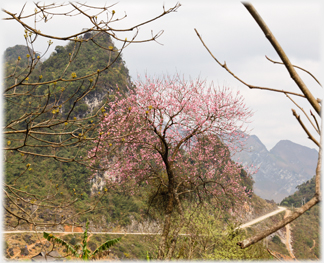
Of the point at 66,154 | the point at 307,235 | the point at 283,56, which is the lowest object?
the point at 307,235

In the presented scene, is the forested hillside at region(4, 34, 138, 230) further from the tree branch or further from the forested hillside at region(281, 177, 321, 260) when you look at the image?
the forested hillside at region(281, 177, 321, 260)

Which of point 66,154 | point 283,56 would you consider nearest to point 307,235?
point 66,154

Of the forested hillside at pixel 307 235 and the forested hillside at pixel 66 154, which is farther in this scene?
the forested hillside at pixel 307 235

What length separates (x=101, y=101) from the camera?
42.7 metres

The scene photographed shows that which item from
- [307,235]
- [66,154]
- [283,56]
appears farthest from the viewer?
[307,235]

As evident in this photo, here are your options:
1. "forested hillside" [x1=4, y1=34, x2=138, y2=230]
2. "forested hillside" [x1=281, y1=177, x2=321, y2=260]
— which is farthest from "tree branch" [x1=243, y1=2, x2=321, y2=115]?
"forested hillside" [x1=281, y1=177, x2=321, y2=260]

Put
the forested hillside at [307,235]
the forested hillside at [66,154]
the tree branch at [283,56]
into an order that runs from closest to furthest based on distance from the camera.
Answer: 1. the tree branch at [283,56]
2. the forested hillside at [66,154]
3. the forested hillside at [307,235]

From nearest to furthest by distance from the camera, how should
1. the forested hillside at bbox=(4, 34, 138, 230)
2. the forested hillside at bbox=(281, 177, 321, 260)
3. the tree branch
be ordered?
1. the tree branch
2. the forested hillside at bbox=(4, 34, 138, 230)
3. the forested hillside at bbox=(281, 177, 321, 260)

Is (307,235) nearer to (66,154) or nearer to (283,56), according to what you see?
(66,154)

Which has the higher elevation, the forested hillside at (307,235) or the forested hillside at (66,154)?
the forested hillside at (66,154)

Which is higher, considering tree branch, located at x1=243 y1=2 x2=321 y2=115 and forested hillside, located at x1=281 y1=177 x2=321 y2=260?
tree branch, located at x1=243 y1=2 x2=321 y2=115

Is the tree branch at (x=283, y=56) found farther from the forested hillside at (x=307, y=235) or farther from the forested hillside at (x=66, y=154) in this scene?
the forested hillside at (x=307, y=235)

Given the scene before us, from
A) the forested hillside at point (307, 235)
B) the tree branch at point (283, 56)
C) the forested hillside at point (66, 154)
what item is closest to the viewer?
the tree branch at point (283, 56)

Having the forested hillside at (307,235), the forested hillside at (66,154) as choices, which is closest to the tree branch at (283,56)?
the forested hillside at (66,154)
